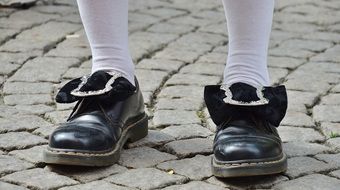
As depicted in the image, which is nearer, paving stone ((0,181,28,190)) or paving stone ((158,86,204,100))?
paving stone ((0,181,28,190))

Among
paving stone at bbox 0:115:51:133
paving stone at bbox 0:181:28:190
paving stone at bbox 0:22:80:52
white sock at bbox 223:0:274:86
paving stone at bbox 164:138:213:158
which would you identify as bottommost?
paving stone at bbox 0:22:80:52

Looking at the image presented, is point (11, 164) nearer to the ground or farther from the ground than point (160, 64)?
farther from the ground

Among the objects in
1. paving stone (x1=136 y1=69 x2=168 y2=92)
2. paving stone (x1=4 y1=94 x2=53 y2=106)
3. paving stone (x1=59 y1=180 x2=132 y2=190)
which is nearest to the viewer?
paving stone (x1=59 y1=180 x2=132 y2=190)

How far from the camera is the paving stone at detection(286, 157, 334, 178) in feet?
8.50

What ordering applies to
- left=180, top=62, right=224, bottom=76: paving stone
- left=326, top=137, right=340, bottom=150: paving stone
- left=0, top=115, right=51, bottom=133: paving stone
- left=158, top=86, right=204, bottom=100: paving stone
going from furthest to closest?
1. left=180, top=62, right=224, bottom=76: paving stone
2. left=158, top=86, right=204, bottom=100: paving stone
3. left=0, top=115, right=51, bottom=133: paving stone
4. left=326, top=137, right=340, bottom=150: paving stone

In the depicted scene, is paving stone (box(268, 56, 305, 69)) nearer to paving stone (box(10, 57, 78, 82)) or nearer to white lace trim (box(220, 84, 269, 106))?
paving stone (box(10, 57, 78, 82))

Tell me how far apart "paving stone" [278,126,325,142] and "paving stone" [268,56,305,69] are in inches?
34.8

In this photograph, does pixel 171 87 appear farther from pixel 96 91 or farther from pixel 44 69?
pixel 96 91

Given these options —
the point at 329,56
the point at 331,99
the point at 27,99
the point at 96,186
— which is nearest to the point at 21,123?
the point at 27,99

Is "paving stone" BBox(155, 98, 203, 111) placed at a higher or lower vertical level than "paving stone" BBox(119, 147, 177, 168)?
lower

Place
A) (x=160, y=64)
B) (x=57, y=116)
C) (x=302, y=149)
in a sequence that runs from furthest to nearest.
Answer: (x=160, y=64) → (x=57, y=116) → (x=302, y=149)

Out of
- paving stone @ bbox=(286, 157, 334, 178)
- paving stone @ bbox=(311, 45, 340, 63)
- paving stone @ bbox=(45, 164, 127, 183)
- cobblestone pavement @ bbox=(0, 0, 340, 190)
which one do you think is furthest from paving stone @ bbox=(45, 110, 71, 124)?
paving stone @ bbox=(311, 45, 340, 63)

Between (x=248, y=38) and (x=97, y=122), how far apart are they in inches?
20.5

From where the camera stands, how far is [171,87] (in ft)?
11.8
